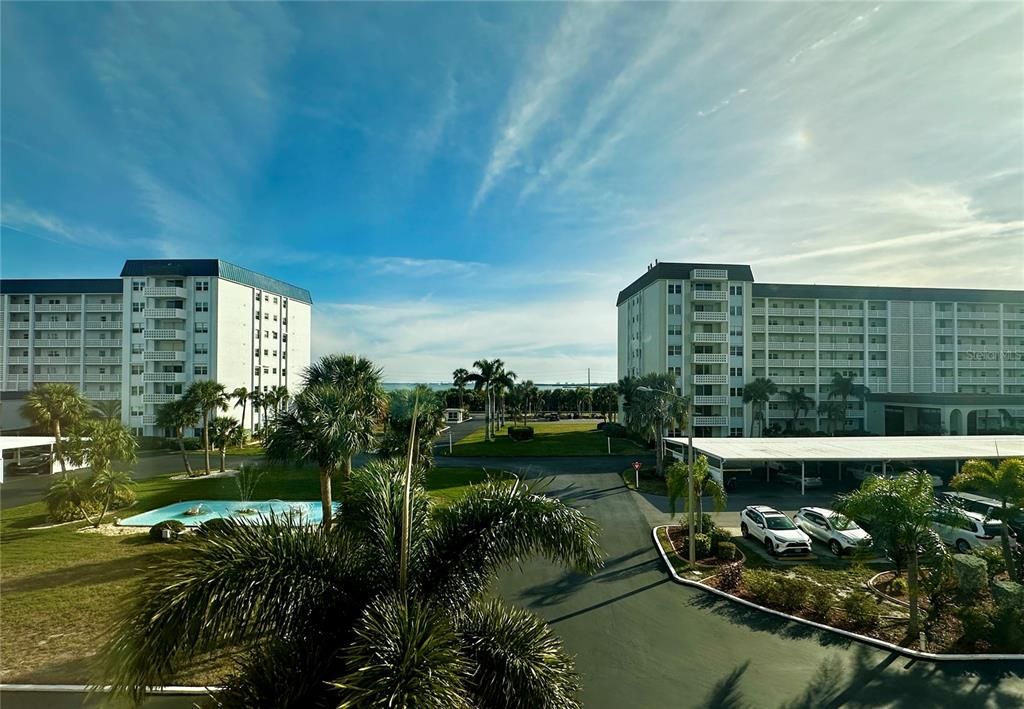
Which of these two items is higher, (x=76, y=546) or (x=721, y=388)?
(x=721, y=388)

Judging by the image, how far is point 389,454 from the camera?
70.6 feet

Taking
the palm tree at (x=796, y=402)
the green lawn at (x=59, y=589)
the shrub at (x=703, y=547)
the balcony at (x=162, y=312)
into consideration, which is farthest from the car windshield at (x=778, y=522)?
the balcony at (x=162, y=312)

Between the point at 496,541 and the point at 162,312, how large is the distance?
55.9 metres

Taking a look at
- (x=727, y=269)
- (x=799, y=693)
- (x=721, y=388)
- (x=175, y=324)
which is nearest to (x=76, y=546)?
(x=799, y=693)

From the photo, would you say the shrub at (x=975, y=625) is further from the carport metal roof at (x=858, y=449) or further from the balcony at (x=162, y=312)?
the balcony at (x=162, y=312)

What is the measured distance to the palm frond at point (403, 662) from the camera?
4.34 metres

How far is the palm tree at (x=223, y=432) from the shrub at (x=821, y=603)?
37.2 m

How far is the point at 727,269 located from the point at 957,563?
4561 centimetres

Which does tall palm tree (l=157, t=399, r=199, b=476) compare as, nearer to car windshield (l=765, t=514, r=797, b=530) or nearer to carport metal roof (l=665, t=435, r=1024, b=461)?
carport metal roof (l=665, t=435, r=1024, b=461)

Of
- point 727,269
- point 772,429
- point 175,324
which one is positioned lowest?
point 772,429

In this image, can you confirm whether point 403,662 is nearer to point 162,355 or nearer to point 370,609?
point 370,609

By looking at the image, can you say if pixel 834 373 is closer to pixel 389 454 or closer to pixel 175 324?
pixel 389 454

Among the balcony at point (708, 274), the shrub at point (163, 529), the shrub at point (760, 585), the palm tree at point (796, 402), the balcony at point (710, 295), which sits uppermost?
the balcony at point (708, 274)

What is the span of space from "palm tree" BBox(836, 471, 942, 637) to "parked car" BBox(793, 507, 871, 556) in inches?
173
